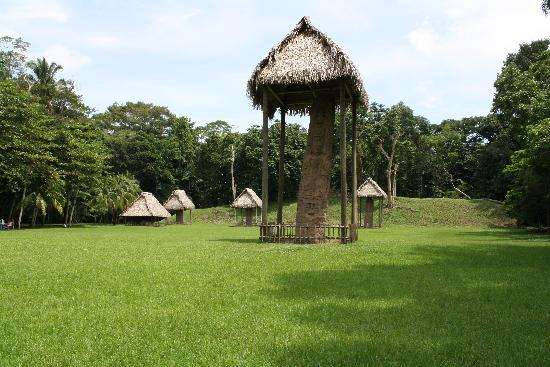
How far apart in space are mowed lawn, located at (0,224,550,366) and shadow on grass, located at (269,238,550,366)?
18 millimetres

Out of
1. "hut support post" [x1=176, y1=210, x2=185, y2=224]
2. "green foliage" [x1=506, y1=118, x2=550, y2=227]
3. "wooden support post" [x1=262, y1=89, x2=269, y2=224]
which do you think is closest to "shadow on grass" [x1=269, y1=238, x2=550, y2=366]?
"wooden support post" [x1=262, y1=89, x2=269, y2=224]

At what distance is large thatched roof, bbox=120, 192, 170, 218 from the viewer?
1692 inches

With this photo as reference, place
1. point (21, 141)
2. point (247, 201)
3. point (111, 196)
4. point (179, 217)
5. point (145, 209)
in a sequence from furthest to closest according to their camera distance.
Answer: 1. point (179, 217)
2. point (111, 196)
3. point (145, 209)
4. point (247, 201)
5. point (21, 141)

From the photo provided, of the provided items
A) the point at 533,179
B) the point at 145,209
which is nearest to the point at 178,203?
the point at 145,209

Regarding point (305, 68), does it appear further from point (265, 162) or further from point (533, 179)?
point (533, 179)

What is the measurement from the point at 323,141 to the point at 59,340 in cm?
1422

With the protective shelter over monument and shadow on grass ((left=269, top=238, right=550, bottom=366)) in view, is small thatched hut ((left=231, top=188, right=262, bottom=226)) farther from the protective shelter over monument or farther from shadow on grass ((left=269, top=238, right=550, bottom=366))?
shadow on grass ((left=269, top=238, right=550, bottom=366))

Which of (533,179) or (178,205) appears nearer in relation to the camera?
(533,179)

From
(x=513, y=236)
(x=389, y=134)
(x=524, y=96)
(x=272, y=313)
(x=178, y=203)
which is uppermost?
(x=389, y=134)

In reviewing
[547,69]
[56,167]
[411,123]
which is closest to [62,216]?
[56,167]

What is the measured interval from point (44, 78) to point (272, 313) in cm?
4358

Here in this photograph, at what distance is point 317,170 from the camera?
1811cm

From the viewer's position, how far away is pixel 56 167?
35.6 m

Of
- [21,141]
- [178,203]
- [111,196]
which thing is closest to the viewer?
[21,141]
